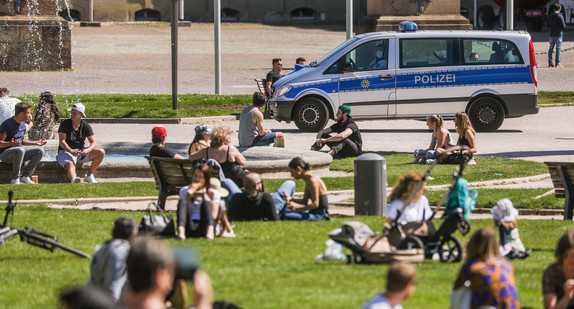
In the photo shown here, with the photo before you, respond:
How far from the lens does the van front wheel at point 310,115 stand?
71.2ft

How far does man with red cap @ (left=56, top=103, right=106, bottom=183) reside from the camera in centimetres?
1527

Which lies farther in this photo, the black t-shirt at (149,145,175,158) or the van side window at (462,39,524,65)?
the van side window at (462,39,524,65)

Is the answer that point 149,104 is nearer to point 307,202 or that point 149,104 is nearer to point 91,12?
point 307,202

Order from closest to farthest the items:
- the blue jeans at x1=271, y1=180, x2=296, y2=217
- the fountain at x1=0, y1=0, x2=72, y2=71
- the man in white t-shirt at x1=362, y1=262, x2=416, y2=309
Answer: the man in white t-shirt at x1=362, y1=262, x2=416, y2=309
the blue jeans at x1=271, y1=180, x2=296, y2=217
the fountain at x1=0, y1=0, x2=72, y2=71

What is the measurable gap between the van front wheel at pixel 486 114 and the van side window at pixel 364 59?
1945mm

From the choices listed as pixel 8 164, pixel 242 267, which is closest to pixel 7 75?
pixel 8 164

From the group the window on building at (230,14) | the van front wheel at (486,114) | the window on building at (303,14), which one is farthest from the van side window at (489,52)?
the window on building at (303,14)

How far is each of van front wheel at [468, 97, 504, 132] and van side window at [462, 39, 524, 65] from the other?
763mm

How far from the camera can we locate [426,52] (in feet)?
70.5

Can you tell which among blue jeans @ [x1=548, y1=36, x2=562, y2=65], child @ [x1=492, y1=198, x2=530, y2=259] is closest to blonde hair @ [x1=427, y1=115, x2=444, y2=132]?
child @ [x1=492, y1=198, x2=530, y2=259]

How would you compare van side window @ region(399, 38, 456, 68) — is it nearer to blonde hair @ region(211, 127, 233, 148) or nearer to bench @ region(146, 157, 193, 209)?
blonde hair @ region(211, 127, 233, 148)

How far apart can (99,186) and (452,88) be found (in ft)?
29.7

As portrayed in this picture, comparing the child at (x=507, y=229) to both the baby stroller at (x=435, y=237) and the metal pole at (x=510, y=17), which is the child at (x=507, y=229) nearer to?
the baby stroller at (x=435, y=237)

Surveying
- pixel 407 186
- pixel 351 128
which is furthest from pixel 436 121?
pixel 407 186
